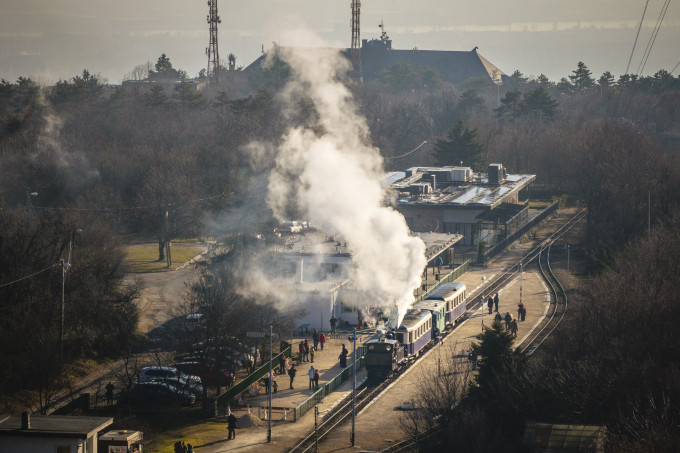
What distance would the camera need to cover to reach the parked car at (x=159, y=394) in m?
45.1

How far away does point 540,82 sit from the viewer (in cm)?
19312

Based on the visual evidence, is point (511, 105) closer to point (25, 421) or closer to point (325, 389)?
point (325, 389)

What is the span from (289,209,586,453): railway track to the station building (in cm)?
392

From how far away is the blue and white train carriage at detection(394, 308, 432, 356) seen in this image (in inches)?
1992

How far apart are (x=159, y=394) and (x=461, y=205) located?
4529cm

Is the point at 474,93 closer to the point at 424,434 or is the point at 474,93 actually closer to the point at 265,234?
the point at 265,234

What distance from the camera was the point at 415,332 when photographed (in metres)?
51.8

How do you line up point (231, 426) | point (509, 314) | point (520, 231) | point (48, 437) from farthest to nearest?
point (520, 231), point (509, 314), point (231, 426), point (48, 437)

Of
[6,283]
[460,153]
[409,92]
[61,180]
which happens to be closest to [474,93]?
[409,92]

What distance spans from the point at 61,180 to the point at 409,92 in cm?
9709

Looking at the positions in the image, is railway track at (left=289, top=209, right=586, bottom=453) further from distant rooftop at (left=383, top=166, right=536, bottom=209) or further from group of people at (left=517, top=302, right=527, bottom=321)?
distant rooftop at (left=383, top=166, right=536, bottom=209)

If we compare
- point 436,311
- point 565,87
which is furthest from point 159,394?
point 565,87

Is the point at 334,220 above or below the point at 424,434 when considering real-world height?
above

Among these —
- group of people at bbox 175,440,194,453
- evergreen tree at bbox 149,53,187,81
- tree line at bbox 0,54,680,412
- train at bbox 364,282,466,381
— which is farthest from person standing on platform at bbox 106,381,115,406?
evergreen tree at bbox 149,53,187,81
